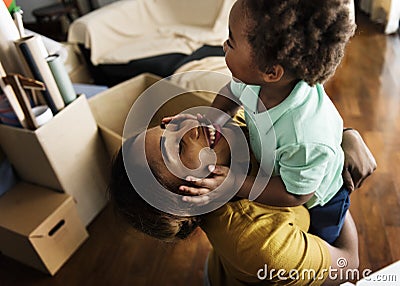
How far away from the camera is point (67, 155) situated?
4.84 ft

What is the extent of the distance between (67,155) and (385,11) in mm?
2706

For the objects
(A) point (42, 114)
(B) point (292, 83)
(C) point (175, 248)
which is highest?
(B) point (292, 83)

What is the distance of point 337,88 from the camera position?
7.74ft

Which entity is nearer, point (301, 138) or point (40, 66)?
point (301, 138)

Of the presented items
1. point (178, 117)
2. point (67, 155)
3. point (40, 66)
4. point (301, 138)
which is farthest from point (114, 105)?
point (301, 138)

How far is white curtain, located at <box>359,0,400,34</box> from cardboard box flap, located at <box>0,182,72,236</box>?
101 inches

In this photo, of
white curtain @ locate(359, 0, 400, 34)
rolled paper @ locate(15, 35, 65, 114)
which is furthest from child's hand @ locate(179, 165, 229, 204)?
white curtain @ locate(359, 0, 400, 34)

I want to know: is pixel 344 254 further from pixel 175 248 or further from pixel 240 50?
pixel 175 248

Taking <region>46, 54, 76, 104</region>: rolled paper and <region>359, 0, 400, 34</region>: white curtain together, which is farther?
<region>359, 0, 400, 34</region>: white curtain

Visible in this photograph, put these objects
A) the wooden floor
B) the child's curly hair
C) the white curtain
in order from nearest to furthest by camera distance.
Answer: the child's curly hair < the wooden floor < the white curtain

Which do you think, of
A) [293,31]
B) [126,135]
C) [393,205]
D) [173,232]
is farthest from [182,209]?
[393,205]

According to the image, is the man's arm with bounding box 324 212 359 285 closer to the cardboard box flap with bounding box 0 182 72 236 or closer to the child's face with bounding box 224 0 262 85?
the child's face with bounding box 224 0 262 85

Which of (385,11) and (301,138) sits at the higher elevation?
(301,138)

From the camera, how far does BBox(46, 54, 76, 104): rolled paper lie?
1.33 m
